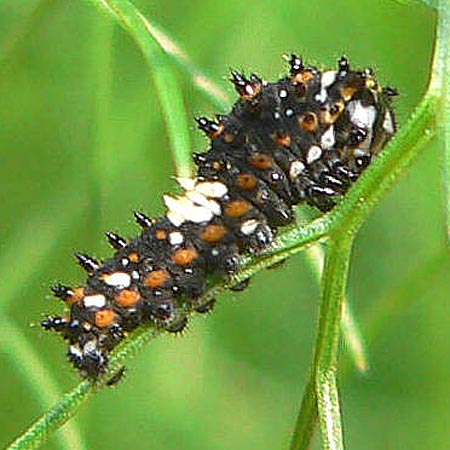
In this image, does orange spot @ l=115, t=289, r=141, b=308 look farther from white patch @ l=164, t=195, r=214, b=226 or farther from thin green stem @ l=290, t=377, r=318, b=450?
thin green stem @ l=290, t=377, r=318, b=450

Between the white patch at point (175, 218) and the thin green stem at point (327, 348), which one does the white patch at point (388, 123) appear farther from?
the thin green stem at point (327, 348)

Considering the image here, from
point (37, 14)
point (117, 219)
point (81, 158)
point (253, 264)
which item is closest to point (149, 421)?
point (117, 219)

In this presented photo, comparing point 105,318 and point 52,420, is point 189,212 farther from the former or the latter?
point 52,420

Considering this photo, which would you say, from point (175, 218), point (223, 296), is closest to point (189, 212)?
point (175, 218)

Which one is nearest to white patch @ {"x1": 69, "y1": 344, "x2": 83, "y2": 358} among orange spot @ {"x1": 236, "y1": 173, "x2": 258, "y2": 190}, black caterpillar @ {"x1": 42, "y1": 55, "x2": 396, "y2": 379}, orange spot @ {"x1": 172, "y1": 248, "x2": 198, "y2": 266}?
black caterpillar @ {"x1": 42, "y1": 55, "x2": 396, "y2": 379}

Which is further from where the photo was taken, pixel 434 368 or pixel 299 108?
pixel 434 368

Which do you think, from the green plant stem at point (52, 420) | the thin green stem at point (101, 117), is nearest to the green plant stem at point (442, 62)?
the green plant stem at point (52, 420)

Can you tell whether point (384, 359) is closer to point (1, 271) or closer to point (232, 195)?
point (1, 271)
